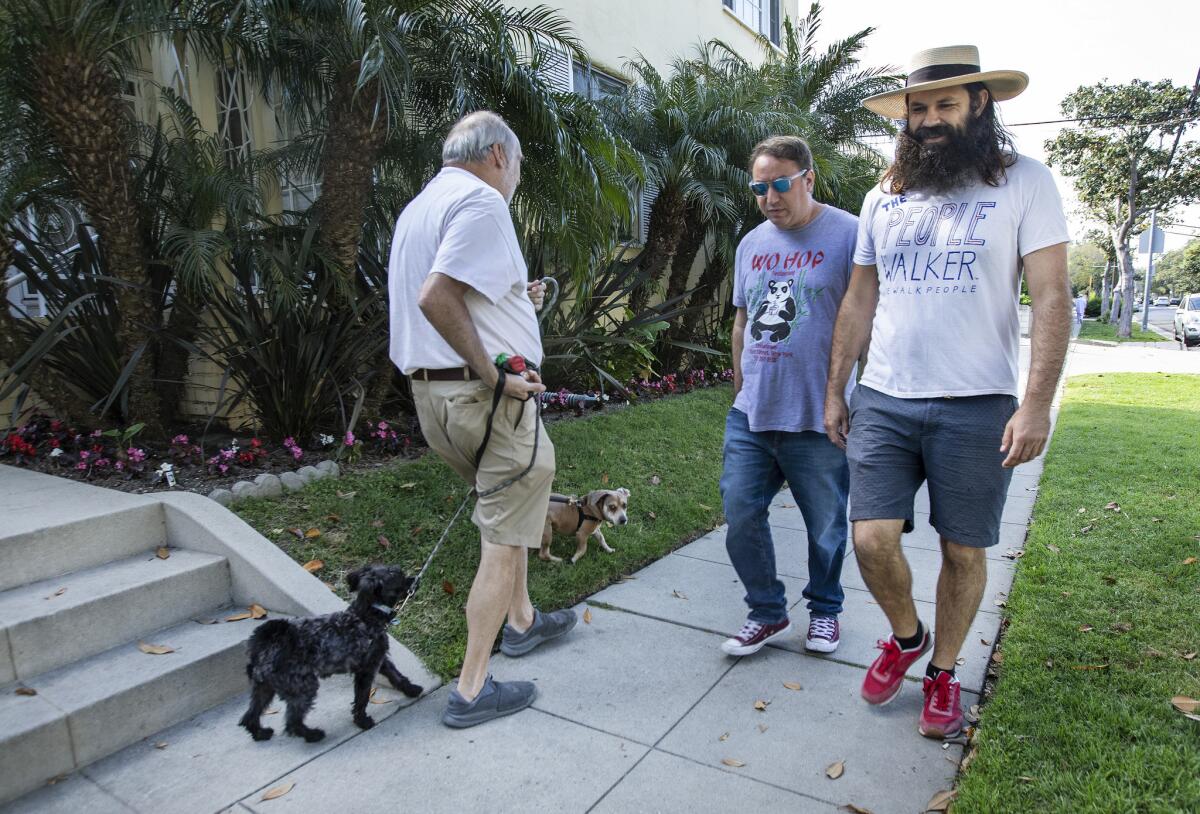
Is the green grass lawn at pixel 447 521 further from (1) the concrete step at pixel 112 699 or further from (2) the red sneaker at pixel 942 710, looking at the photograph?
(2) the red sneaker at pixel 942 710

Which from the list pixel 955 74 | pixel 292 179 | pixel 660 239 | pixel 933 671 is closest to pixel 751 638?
pixel 933 671

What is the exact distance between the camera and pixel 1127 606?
3.75m

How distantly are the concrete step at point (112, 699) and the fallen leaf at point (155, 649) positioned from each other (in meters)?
0.02

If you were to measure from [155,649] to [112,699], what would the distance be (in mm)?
357

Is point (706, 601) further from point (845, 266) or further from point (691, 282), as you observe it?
point (691, 282)

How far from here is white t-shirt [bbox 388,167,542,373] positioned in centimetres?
264

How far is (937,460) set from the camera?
267 cm

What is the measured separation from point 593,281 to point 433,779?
5.52 meters

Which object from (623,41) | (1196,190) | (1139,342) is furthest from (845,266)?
(1196,190)

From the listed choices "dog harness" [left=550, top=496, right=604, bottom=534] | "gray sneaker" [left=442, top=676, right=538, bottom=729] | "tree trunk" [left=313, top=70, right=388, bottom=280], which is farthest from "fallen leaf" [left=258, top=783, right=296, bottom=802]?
"tree trunk" [left=313, top=70, right=388, bottom=280]

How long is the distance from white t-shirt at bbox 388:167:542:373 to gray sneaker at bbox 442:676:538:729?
3.90 ft

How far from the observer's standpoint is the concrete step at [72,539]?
3.18 meters

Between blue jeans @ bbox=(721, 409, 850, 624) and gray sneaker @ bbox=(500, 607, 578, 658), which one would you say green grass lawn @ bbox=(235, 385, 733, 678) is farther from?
blue jeans @ bbox=(721, 409, 850, 624)

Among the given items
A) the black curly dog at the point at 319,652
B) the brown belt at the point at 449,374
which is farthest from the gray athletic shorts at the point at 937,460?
the black curly dog at the point at 319,652
